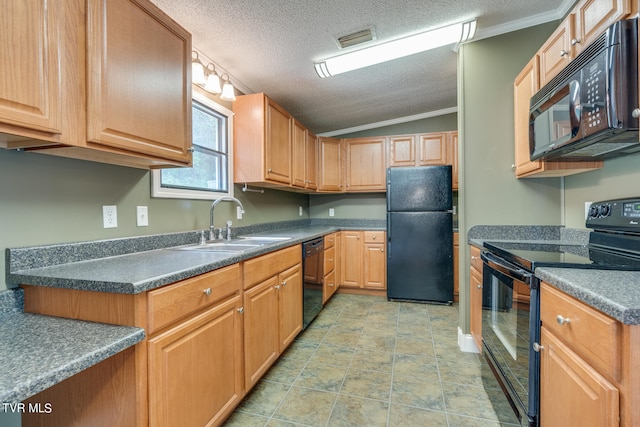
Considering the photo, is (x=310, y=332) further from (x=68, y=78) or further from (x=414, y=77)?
(x=414, y=77)

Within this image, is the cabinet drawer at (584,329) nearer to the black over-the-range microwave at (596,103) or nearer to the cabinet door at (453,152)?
the black over-the-range microwave at (596,103)

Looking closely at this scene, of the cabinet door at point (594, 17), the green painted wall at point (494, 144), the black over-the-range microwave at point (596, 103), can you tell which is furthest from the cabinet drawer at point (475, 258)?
the cabinet door at point (594, 17)

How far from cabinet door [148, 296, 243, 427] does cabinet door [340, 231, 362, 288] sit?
2366mm

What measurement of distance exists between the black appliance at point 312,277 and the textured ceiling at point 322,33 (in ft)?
4.98

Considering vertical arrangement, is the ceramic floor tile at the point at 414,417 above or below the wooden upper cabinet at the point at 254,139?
below

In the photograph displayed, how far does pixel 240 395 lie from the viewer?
1574 millimetres

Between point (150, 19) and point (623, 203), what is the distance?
94.3 inches

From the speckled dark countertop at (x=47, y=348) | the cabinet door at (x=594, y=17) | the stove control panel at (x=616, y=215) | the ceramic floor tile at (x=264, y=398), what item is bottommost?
the ceramic floor tile at (x=264, y=398)

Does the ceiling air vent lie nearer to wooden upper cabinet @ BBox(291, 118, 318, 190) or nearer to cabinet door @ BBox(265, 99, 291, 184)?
cabinet door @ BBox(265, 99, 291, 184)

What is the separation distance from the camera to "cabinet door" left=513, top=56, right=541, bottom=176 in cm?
185

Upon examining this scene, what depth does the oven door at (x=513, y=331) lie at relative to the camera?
1195 mm

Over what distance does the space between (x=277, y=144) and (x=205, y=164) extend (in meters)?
0.72

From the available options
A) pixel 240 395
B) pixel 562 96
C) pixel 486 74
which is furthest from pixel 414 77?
pixel 240 395

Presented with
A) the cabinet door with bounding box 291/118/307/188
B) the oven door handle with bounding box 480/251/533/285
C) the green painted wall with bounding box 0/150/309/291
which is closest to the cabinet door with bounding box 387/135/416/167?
the cabinet door with bounding box 291/118/307/188
